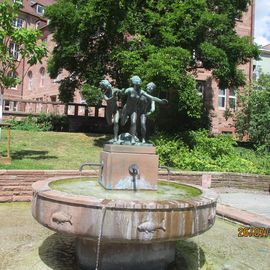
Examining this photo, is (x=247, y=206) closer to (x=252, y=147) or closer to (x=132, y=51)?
(x=132, y=51)

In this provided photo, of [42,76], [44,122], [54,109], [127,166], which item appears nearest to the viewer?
[127,166]

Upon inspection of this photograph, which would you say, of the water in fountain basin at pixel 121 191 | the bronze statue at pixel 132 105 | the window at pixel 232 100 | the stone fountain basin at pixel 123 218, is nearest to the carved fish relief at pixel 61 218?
the stone fountain basin at pixel 123 218

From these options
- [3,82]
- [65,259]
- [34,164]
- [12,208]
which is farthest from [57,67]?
[65,259]

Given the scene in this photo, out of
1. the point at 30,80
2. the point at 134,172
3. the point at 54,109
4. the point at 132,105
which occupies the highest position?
the point at 30,80

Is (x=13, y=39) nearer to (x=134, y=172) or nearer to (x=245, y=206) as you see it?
(x=134, y=172)

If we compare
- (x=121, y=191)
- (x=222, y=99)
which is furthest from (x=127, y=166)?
(x=222, y=99)

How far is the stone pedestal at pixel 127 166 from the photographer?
5938 millimetres

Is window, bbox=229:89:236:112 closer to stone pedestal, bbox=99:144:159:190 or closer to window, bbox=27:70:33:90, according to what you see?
stone pedestal, bbox=99:144:159:190

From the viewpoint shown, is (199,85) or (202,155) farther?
(199,85)

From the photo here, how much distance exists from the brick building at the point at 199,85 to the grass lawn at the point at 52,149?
3194 mm

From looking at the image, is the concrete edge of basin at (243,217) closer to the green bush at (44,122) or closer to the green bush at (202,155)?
the green bush at (202,155)

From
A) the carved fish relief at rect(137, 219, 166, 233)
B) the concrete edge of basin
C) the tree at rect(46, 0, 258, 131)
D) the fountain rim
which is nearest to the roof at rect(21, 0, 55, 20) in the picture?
the tree at rect(46, 0, 258, 131)

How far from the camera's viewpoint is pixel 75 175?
9.54m

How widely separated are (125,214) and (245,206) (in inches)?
239
